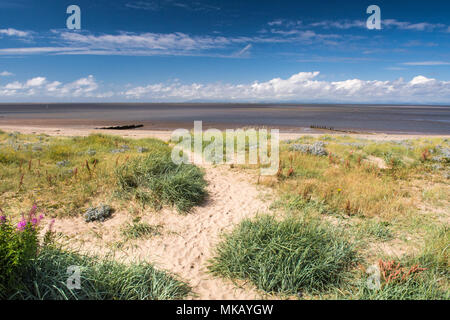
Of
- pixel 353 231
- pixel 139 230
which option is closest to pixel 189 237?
pixel 139 230

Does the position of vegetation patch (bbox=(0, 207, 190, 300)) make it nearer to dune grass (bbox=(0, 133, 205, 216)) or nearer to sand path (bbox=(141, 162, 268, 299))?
sand path (bbox=(141, 162, 268, 299))

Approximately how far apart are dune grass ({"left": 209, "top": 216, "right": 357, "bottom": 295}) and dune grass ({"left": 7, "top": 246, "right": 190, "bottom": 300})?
1.04 metres

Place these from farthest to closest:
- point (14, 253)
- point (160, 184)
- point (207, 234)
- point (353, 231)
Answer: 1. point (160, 184)
2. point (207, 234)
3. point (353, 231)
4. point (14, 253)

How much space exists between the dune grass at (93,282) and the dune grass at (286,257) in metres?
1.04

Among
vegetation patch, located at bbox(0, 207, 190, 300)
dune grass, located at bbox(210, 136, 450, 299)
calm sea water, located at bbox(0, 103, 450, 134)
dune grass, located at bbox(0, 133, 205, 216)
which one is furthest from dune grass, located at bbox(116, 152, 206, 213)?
calm sea water, located at bbox(0, 103, 450, 134)

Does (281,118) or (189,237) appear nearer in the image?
(189,237)

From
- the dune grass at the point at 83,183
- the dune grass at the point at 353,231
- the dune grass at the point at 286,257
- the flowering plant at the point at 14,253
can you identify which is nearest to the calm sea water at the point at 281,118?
the dune grass at the point at 353,231

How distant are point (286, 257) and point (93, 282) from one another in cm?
314

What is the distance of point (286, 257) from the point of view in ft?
14.3

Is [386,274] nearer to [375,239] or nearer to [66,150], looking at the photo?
[375,239]

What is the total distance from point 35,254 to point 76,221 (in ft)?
9.90

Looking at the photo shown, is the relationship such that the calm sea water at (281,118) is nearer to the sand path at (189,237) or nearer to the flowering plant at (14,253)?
the sand path at (189,237)

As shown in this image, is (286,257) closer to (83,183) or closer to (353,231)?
(353,231)

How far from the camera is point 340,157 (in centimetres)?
1196
